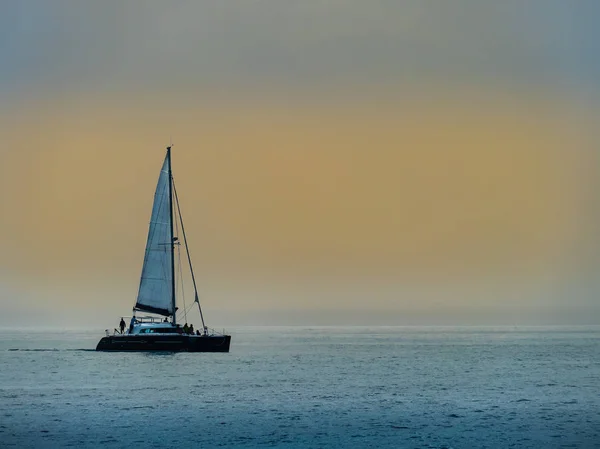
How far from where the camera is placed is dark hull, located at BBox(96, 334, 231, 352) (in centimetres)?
11450

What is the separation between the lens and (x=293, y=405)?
75938mm

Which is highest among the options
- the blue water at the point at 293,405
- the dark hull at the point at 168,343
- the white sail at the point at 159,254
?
the white sail at the point at 159,254

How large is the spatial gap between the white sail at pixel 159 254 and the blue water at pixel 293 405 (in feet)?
24.6

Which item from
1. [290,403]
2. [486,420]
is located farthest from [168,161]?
[486,420]

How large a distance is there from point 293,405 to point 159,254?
166 feet

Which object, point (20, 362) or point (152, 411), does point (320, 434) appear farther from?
point (20, 362)

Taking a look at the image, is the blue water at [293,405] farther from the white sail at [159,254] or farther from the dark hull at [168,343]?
the white sail at [159,254]

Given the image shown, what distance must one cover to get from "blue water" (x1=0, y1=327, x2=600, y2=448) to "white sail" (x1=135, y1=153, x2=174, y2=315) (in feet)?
24.6

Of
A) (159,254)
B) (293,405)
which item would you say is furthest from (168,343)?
(293,405)

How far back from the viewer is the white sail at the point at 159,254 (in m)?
123

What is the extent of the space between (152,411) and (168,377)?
90.2 ft

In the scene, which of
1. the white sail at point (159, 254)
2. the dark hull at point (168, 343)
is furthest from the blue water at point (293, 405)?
the white sail at point (159, 254)

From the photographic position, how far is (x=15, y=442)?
57000mm

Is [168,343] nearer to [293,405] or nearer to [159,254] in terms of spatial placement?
[159,254]
